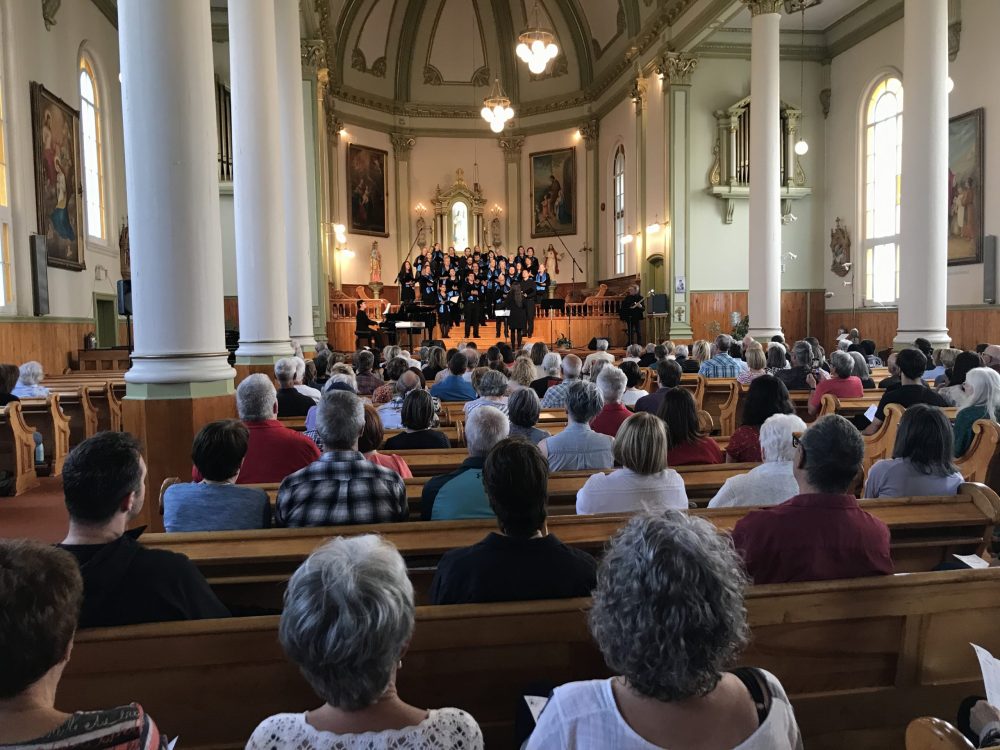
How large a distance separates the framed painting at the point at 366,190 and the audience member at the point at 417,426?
61.5 feet

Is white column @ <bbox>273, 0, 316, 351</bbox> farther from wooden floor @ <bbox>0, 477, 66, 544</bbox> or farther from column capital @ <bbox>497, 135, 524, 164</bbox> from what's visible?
column capital @ <bbox>497, 135, 524, 164</bbox>

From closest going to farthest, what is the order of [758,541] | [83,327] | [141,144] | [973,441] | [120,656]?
[120,656], [758,541], [973,441], [141,144], [83,327]

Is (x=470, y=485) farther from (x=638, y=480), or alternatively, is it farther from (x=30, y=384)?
(x=30, y=384)

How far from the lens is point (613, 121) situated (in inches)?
828

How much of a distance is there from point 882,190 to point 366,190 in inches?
549

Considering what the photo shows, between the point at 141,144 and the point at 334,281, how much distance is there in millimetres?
16408

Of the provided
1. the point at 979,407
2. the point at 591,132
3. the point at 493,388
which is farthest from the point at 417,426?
the point at 591,132

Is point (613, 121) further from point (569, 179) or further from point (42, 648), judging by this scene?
point (42, 648)

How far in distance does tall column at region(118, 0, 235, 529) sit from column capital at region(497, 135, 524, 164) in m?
19.9

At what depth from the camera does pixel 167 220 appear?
4.50 m

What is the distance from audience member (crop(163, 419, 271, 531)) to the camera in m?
2.98

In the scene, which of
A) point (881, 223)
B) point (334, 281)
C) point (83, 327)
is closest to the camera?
point (83, 327)

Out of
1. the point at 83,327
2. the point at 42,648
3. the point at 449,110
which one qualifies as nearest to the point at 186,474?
the point at 42,648

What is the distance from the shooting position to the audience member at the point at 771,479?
3.20m
